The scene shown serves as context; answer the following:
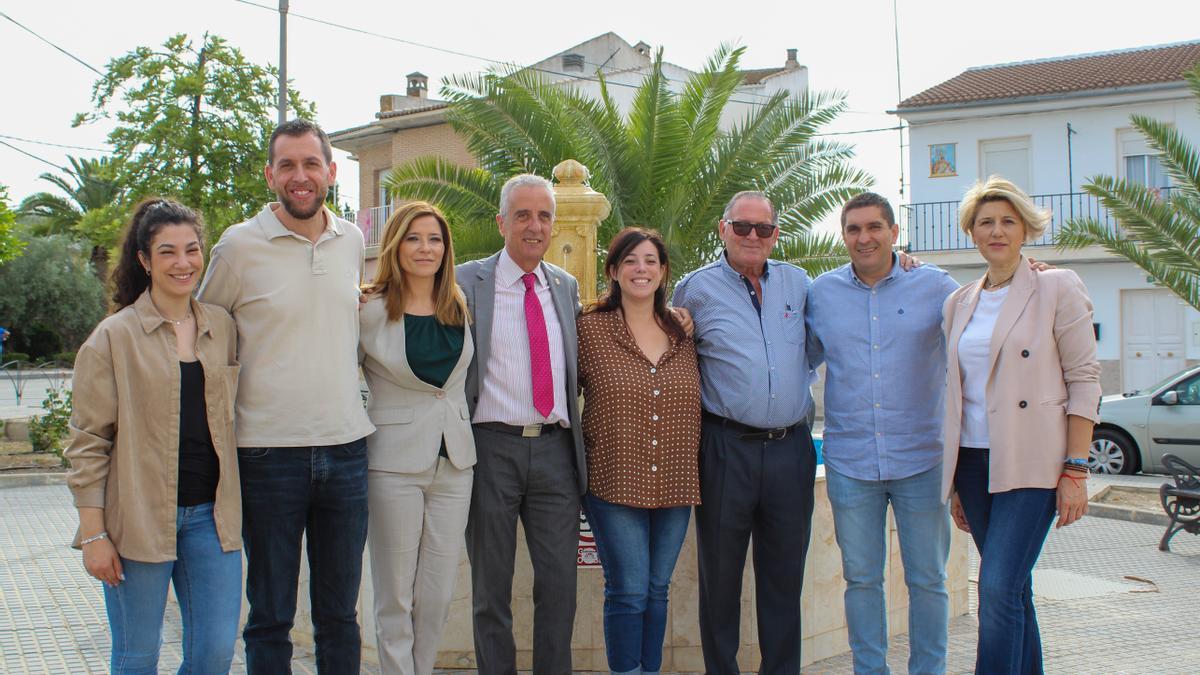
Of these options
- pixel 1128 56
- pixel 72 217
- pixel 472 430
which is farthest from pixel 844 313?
pixel 72 217

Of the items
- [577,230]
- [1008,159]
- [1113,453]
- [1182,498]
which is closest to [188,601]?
[577,230]

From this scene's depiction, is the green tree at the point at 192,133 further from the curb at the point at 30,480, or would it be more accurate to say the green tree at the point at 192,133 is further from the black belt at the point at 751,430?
the black belt at the point at 751,430

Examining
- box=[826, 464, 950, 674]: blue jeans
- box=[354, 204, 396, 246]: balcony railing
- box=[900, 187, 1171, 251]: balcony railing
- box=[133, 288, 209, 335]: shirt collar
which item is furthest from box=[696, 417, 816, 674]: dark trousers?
box=[354, 204, 396, 246]: balcony railing

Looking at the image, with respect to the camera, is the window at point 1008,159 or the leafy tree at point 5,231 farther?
the window at point 1008,159

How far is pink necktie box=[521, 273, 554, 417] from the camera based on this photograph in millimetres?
3990

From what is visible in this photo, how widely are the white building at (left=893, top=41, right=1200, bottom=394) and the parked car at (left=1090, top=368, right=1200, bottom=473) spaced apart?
9602 mm

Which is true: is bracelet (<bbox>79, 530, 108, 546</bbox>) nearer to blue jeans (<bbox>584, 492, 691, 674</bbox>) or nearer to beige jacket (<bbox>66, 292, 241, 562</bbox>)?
beige jacket (<bbox>66, 292, 241, 562</bbox>)

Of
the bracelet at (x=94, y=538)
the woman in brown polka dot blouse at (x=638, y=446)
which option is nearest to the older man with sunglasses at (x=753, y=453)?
the woman in brown polka dot blouse at (x=638, y=446)

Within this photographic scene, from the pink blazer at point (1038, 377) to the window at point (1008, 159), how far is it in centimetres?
2182

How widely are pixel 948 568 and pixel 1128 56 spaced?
2451cm

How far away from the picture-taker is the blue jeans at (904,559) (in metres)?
4.17

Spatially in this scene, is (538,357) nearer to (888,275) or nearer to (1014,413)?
(888,275)

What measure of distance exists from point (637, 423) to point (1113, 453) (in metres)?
11.5

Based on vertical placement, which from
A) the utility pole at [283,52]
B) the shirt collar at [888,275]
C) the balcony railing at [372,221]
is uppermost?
the utility pole at [283,52]
